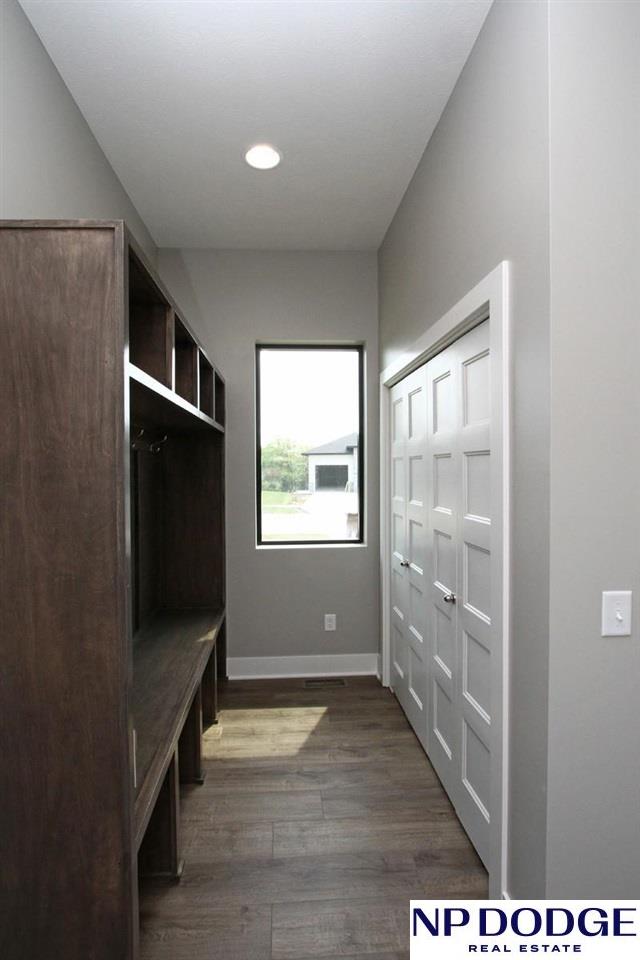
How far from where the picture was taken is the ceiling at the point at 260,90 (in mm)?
1796

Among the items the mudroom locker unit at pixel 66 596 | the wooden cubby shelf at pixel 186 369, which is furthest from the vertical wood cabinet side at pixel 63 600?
the wooden cubby shelf at pixel 186 369

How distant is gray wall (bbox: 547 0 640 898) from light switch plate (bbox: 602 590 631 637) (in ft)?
0.06

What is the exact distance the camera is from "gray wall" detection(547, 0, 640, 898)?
1.38 m

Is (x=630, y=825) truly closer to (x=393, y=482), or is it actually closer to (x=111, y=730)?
(x=111, y=730)

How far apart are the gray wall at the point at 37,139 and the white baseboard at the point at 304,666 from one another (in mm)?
2762

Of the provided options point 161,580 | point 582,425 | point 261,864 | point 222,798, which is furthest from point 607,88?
point 161,580

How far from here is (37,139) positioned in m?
1.87

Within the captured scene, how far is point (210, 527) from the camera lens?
345 centimetres

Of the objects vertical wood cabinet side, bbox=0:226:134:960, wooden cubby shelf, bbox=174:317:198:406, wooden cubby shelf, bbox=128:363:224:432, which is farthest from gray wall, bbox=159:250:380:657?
vertical wood cabinet side, bbox=0:226:134:960

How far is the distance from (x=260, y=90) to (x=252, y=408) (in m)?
1.89

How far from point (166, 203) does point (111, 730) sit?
8.98 ft

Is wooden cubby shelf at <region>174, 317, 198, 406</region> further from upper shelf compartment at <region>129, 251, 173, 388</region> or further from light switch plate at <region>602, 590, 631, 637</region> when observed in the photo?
light switch plate at <region>602, 590, 631, 637</region>

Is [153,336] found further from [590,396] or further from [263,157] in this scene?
[263,157]

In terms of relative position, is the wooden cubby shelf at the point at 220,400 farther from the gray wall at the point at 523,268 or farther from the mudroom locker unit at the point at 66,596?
the mudroom locker unit at the point at 66,596
